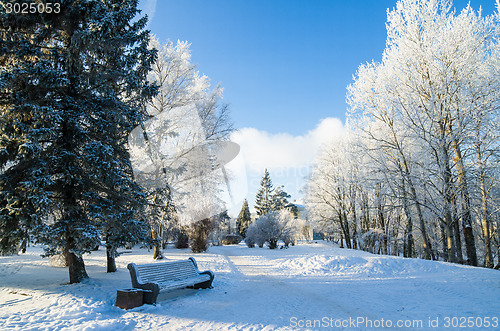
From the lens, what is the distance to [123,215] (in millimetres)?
6496

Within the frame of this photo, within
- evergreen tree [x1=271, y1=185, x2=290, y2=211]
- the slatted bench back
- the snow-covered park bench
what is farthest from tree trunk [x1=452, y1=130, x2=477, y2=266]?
evergreen tree [x1=271, y1=185, x2=290, y2=211]

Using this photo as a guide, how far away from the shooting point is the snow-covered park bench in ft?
17.1

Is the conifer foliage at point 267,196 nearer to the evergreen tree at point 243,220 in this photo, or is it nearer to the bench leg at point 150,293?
the evergreen tree at point 243,220

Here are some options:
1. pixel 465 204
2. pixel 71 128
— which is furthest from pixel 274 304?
pixel 465 204

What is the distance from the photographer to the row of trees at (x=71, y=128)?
18.4 feet

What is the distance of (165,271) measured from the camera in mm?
6133

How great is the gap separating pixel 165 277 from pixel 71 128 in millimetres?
4451

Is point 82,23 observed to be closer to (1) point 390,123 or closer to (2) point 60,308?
(2) point 60,308

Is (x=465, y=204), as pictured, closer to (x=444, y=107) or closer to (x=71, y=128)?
(x=444, y=107)

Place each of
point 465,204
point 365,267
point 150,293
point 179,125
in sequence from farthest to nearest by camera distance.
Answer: point 179,125 < point 465,204 < point 365,267 < point 150,293

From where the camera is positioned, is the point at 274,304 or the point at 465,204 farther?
the point at 465,204

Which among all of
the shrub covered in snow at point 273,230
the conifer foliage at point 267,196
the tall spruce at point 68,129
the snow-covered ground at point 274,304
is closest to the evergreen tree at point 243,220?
the conifer foliage at point 267,196

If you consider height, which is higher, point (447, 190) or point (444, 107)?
point (444, 107)

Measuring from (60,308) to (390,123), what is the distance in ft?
46.7
